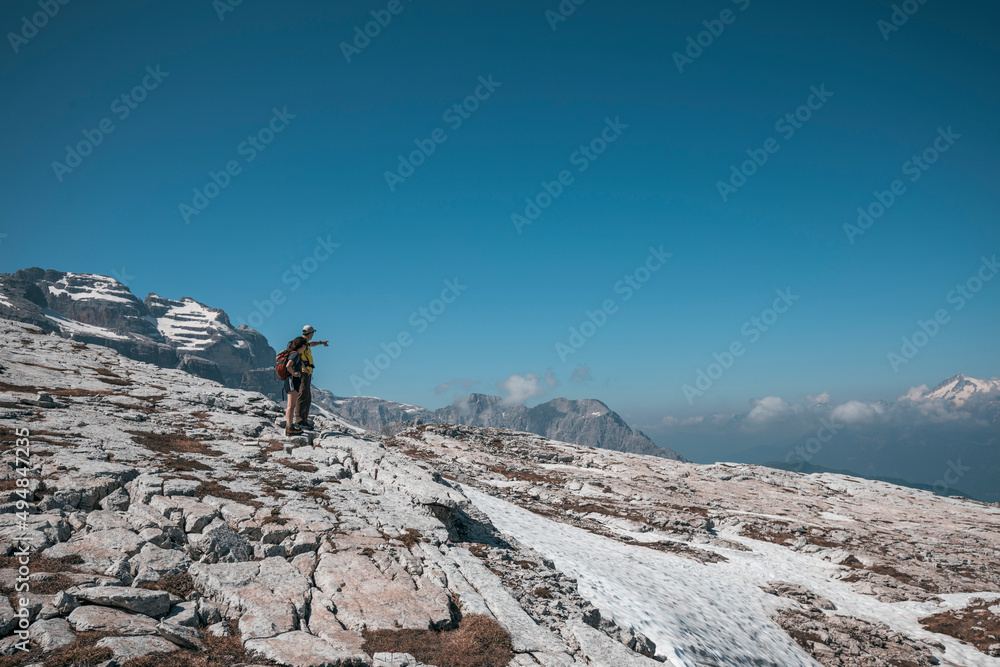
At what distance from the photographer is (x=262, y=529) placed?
13711mm

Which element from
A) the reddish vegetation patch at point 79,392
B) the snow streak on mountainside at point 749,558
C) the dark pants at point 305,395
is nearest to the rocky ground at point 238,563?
the dark pants at point 305,395

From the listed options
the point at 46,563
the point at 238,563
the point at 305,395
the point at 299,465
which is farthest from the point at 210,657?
the point at 305,395

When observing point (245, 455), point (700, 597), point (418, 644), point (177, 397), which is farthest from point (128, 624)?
point (177, 397)

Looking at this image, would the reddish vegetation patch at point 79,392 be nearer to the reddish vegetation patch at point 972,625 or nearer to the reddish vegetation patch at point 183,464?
the reddish vegetation patch at point 183,464

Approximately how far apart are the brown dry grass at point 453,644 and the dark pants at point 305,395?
18.4 m

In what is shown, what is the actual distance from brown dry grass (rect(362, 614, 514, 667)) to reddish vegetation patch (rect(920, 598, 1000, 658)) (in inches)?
1065

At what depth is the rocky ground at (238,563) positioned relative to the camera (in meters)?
8.93

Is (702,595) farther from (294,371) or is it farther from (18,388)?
(18,388)

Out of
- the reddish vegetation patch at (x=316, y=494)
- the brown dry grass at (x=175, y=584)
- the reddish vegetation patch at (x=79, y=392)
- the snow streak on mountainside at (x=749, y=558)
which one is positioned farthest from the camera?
the reddish vegetation patch at (x=79, y=392)

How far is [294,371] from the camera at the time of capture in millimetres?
24984

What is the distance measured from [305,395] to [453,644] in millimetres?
20617

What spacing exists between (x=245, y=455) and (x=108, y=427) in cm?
657

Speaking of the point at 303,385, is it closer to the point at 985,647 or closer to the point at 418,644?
the point at 418,644

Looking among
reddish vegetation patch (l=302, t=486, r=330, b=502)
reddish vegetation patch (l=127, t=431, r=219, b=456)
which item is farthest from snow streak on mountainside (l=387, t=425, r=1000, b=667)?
reddish vegetation patch (l=127, t=431, r=219, b=456)
